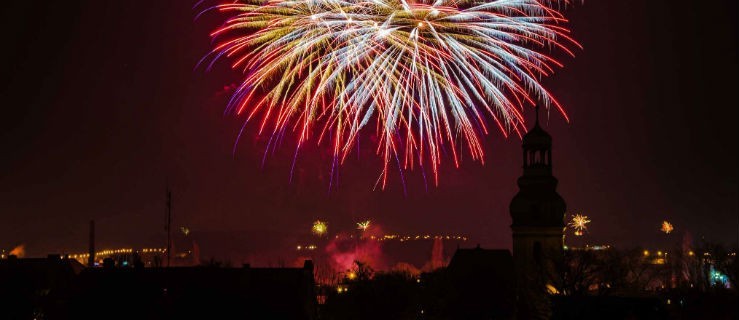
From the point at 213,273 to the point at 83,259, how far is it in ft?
318

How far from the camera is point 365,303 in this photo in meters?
59.8

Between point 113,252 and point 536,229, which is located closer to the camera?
point 536,229

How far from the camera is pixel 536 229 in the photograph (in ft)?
193

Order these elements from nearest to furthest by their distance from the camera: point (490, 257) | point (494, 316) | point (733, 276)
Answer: point (494, 316) < point (490, 257) < point (733, 276)

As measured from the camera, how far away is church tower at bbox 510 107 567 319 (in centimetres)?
5884

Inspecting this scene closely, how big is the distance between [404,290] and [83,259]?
92363 millimetres

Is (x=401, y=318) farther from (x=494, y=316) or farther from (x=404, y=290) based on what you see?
(x=494, y=316)

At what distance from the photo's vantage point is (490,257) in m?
67.1

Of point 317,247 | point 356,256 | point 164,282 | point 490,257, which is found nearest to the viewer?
point 164,282

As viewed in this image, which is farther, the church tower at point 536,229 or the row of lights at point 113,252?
the row of lights at point 113,252

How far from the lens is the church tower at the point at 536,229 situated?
58.8m

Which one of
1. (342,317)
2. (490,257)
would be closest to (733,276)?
(490,257)

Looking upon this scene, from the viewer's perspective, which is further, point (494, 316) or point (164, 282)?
point (494, 316)

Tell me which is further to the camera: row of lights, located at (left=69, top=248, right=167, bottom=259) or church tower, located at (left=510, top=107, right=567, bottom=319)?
row of lights, located at (left=69, top=248, right=167, bottom=259)
